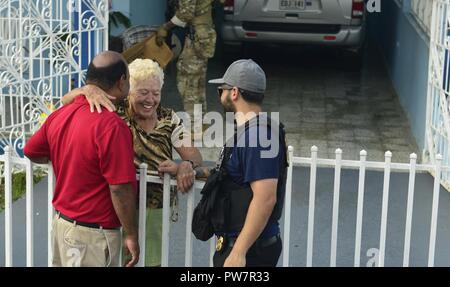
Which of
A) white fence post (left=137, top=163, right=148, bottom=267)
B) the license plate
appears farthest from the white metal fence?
the license plate

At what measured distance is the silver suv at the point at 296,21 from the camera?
1035 cm

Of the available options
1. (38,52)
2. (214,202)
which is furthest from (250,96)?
(38,52)

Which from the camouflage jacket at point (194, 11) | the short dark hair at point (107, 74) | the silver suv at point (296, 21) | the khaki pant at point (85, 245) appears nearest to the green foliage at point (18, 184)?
the camouflage jacket at point (194, 11)

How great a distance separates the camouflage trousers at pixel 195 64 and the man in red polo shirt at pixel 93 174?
4662 mm

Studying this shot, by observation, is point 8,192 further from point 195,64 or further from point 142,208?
point 195,64

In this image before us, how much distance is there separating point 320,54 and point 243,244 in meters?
9.58

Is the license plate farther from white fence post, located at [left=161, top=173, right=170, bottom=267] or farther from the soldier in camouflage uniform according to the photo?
white fence post, located at [left=161, top=173, right=170, bottom=267]

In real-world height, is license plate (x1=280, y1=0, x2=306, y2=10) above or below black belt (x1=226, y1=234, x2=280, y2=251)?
above

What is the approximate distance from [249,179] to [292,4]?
7.14 m

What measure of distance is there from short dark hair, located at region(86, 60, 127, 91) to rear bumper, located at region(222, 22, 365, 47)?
281 inches

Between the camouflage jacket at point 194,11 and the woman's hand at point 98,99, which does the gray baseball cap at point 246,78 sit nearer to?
the woman's hand at point 98,99

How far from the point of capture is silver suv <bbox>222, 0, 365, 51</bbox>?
10.4m
